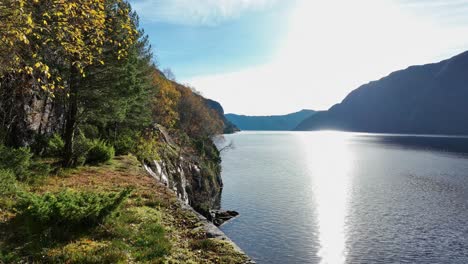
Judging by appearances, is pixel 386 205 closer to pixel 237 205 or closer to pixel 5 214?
pixel 237 205

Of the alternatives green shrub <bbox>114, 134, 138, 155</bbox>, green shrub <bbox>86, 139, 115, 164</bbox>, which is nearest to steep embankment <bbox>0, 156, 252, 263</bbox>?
green shrub <bbox>86, 139, 115, 164</bbox>

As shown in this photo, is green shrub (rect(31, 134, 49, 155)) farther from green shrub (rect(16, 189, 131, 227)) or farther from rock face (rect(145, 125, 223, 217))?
green shrub (rect(16, 189, 131, 227))

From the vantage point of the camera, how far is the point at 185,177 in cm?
4653

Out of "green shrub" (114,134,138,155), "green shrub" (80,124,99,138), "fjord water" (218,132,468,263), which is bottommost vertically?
"fjord water" (218,132,468,263)

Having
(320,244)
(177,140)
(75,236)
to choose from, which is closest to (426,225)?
(320,244)

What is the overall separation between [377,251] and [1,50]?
1403 inches

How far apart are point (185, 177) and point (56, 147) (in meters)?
22.8

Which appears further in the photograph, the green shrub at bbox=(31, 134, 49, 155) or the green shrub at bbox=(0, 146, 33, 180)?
the green shrub at bbox=(31, 134, 49, 155)

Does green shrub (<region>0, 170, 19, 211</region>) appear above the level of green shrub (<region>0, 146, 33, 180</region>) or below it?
below

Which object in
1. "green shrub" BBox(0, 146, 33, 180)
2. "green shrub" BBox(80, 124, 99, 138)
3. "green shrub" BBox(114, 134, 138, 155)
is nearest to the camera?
"green shrub" BBox(0, 146, 33, 180)

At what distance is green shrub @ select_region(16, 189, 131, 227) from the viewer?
10531mm

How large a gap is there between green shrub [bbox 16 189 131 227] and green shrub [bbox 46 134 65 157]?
15051 millimetres

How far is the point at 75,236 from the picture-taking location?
1091cm

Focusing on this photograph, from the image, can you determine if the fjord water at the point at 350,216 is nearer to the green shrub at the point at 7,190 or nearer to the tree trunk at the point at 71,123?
the tree trunk at the point at 71,123
